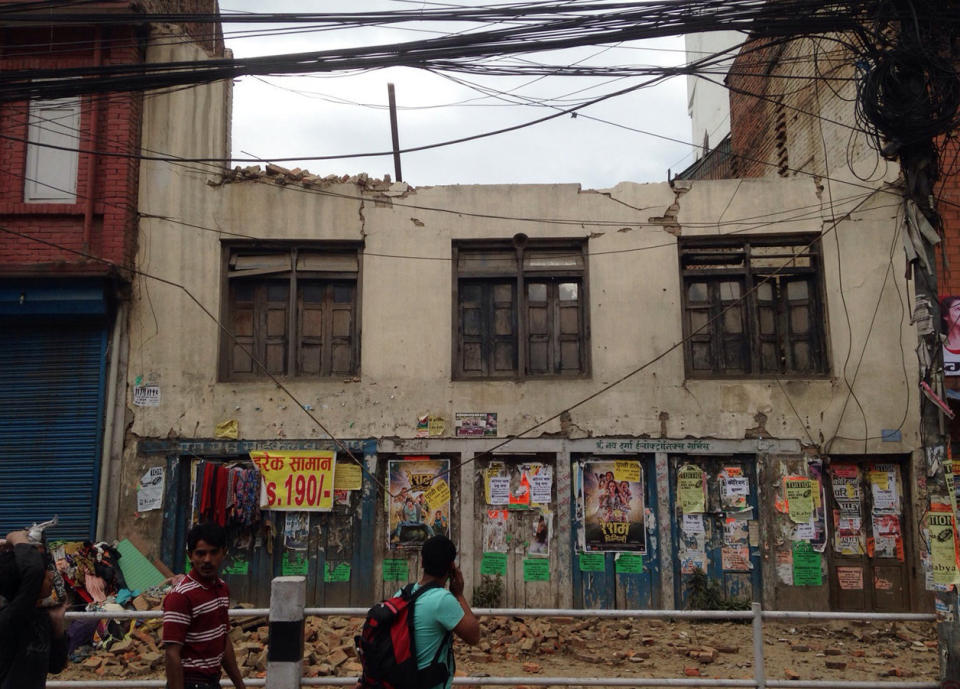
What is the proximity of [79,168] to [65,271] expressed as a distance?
1545 millimetres

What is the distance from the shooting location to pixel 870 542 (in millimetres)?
9859

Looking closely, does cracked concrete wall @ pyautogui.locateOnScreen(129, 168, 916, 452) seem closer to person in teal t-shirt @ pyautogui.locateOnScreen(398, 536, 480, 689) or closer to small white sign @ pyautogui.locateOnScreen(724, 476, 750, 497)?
small white sign @ pyautogui.locateOnScreen(724, 476, 750, 497)

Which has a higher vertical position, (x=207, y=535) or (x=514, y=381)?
(x=514, y=381)

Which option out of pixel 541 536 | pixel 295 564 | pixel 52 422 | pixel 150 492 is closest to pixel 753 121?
pixel 541 536

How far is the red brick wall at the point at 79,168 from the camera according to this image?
10.2m

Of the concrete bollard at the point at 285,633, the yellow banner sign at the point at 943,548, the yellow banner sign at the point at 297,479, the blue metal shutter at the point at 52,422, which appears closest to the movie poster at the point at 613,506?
the yellow banner sign at the point at 297,479

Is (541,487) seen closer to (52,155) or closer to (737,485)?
(737,485)

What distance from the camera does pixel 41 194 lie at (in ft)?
34.1

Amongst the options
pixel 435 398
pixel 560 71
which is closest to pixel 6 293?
pixel 435 398

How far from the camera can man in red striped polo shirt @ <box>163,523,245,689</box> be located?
12.5ft

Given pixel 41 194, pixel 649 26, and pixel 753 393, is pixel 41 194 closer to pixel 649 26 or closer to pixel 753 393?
pixel 649 26

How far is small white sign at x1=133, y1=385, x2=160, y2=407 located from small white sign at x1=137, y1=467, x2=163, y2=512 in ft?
3.01

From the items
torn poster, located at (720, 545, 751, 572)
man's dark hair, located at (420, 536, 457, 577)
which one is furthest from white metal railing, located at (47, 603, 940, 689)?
torn poster, located at (720, 545, 751, 572)

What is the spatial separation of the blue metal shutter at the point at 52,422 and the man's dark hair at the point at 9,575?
6.83 meters
